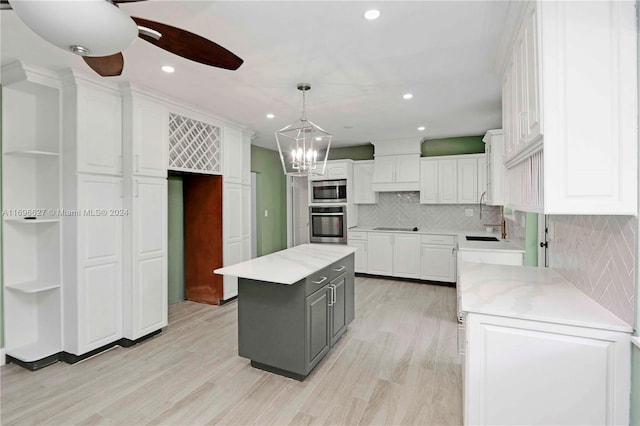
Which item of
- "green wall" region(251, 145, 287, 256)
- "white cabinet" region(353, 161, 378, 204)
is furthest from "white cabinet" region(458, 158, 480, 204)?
"green wall" region(251, 145, 287, 256)

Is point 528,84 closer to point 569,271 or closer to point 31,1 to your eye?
point 569,271

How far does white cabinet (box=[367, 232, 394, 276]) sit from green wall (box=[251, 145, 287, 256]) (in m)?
2.00

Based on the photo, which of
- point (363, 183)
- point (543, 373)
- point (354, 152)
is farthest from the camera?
point (354, 152)

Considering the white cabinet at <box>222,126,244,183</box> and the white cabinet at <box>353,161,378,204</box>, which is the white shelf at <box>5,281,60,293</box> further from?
the white cabinet at <box>353,161,378,204</box>

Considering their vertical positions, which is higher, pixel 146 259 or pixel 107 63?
pixel 107 63

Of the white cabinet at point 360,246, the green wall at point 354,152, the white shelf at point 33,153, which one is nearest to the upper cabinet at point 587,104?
the white shelf at point 33,153

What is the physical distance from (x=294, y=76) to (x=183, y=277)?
3.31 metres

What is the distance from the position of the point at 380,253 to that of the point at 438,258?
3.15 feet

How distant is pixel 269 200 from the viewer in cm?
633

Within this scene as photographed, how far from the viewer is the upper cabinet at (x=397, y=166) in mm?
5457

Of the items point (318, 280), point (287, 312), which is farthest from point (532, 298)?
point (287, 312)

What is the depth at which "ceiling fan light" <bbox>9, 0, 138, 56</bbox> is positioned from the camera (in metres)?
0.96

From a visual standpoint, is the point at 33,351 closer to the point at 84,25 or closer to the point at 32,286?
the point at 32,286

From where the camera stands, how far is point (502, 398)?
5.09ft
